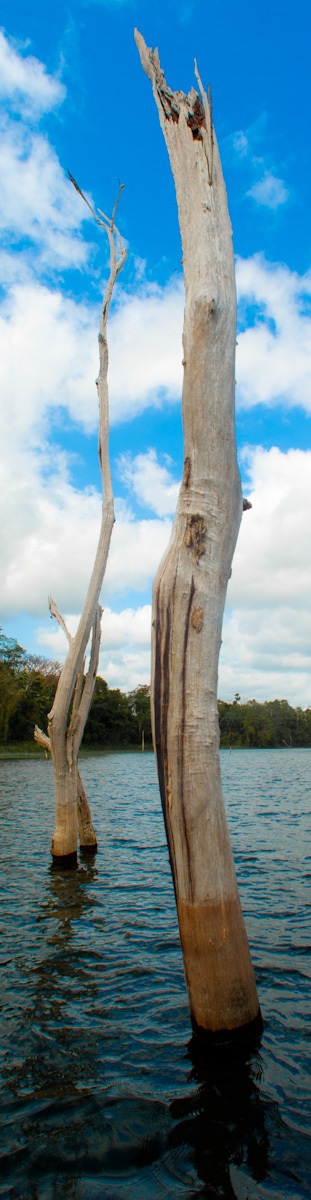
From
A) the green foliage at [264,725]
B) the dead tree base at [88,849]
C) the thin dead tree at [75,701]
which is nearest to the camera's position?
the thin dead tree at [75,701]

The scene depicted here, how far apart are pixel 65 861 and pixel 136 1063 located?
5.82m

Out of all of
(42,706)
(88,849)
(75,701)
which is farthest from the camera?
(42,706)

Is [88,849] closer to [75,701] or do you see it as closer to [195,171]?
[75,701]

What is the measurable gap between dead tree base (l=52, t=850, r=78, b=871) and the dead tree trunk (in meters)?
6.05

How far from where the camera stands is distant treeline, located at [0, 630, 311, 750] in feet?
226

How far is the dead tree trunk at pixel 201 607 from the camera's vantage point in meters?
3.35

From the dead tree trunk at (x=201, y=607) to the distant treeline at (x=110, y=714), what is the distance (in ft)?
197

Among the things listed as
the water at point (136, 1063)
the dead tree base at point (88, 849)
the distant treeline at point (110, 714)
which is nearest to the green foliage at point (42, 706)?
the distant treeline at point (110, 714)

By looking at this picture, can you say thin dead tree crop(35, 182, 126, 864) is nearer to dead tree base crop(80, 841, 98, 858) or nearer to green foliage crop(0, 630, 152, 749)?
dead tree base crop(80, 841, 98, 858)

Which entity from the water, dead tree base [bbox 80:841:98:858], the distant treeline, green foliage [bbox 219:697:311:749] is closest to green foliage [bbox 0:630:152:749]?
the distant treeline

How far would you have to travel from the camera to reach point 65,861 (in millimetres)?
9250

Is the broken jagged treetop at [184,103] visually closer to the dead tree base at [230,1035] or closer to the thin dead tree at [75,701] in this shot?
the dead tree base at [230,1035]

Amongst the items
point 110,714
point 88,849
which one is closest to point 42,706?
point 110,714

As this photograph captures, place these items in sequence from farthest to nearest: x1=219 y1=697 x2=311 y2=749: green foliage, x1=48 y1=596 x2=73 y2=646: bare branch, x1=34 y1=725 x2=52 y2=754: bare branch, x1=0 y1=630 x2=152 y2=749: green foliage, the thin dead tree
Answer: x1=219 y1=697 x2=311 y2=749: green foliage, x1=0 y1=630 x2=152 y2=749: green foliage, x1=48 y1=596 x2=73 y2=646: bare branch, x1=34 y1=725 x2=52 y2=754: bare branch, the thin dead tree
